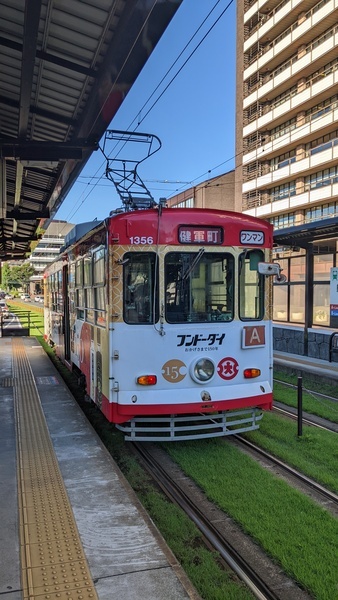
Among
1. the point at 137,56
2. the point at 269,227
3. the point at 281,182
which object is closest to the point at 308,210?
the point at 281,182


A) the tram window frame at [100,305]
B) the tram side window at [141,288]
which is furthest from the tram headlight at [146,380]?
the tram window frame at [100,305]

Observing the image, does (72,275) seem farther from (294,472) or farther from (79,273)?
(294,472)

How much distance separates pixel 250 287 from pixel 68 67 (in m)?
3.38

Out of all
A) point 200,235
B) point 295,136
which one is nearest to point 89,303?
point 200,235

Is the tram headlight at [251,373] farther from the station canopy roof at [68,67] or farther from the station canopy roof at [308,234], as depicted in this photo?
the station canopy roof at [308,234]

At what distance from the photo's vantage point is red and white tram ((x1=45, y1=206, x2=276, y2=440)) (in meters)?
5.73

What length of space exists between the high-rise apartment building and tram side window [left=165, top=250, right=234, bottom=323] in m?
26.6

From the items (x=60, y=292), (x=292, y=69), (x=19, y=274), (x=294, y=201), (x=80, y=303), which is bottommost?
(x=80, y=303)

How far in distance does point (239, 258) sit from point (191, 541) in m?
3.40

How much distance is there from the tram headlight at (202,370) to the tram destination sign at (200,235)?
146 cm

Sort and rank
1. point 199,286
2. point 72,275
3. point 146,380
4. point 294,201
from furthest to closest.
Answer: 1. point 294,201
2. point 72,275
3. point 199,286
4. point 146,380

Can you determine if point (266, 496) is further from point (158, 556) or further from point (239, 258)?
point (239, 258)

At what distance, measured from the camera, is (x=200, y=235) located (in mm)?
5945

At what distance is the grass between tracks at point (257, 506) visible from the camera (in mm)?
3601
